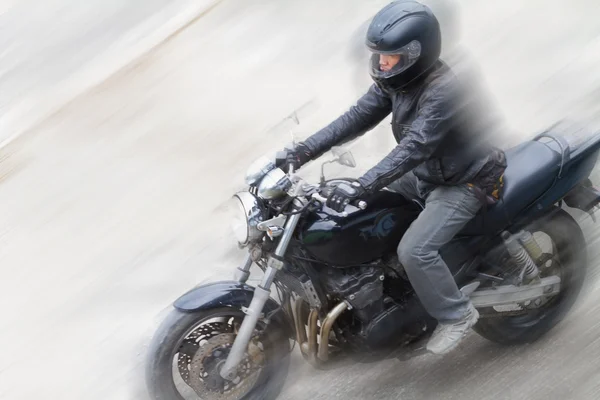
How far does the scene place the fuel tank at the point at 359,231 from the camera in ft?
10.7

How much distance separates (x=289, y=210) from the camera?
10.3 ft

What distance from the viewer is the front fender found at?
10.8ft

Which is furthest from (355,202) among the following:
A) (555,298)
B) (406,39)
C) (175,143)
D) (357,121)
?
(175,143)

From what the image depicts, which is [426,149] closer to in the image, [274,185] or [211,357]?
[274,185]

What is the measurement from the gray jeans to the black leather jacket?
0.29 ft

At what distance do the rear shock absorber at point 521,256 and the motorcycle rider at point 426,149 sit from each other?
1.00ft

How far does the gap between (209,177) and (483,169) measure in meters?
3.17

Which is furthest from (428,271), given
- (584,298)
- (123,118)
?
(123,118)

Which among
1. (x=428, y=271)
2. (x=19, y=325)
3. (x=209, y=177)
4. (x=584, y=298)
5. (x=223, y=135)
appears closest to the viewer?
(x=428, y=271)

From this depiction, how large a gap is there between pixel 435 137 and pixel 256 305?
1.10 metres

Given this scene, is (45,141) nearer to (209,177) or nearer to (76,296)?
(209,177)

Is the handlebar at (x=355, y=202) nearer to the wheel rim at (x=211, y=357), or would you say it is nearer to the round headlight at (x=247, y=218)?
the round headlight at (x=247, y=218)

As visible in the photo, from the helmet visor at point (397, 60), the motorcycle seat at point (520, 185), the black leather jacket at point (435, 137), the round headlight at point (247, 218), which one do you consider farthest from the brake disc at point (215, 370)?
the helmet visor at point (397, 60)

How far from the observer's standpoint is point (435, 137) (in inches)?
124
